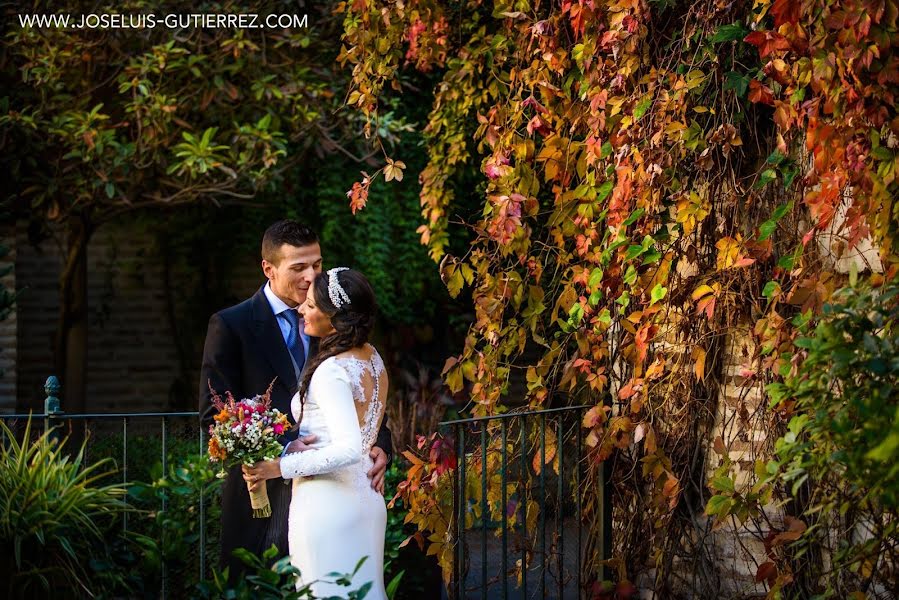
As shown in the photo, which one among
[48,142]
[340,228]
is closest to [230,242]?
[340,228]

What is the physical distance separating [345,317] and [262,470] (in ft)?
1.95

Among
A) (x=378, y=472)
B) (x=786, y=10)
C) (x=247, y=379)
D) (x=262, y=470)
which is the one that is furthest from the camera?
(x=247, y=379)

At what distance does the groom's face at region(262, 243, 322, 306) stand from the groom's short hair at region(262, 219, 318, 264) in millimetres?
13

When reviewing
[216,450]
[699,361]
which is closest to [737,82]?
[699,361]

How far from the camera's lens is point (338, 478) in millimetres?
3758

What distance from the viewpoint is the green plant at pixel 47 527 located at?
3.88 m

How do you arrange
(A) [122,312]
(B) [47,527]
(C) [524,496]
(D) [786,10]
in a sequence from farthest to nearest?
(A) [122,312] → (C) [524,496] → (B) [47,527] → (D) [786,10]

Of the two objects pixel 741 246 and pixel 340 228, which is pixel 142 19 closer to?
pixel 340 228

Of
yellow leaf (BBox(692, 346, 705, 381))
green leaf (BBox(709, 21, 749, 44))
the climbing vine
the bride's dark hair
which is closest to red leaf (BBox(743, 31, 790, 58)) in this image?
the climbing vine

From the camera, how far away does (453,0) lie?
6246 millimetres

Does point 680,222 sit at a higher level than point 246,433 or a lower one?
higher

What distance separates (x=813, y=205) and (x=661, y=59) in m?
1.17

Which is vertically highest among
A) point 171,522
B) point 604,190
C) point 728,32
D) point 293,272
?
point 728,32

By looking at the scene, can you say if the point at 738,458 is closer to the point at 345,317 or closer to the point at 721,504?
the point at 721,504
